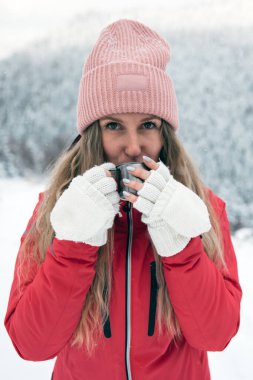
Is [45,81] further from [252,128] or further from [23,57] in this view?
[252,128]

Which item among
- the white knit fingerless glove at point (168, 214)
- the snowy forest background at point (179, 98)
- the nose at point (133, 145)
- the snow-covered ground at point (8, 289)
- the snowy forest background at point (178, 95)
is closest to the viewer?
the white knit fingerless glove at point (168, 214)

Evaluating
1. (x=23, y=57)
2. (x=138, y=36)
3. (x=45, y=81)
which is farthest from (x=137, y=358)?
(x=23, y=57)

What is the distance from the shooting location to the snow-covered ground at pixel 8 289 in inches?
89.3

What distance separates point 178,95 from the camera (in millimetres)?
4828

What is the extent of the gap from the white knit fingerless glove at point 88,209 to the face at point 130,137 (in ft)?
0.49

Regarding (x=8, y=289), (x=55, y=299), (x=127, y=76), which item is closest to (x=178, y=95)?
(x=8, y=289)

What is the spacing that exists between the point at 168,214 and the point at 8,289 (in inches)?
93.2

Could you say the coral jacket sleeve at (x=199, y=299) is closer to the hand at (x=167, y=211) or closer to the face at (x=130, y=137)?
the hand at (x=167, y=211)

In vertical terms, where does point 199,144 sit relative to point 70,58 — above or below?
below

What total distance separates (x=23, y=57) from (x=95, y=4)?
126 cm

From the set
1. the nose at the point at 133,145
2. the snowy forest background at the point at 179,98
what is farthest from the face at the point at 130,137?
the snowy forest background at the point at 179,98

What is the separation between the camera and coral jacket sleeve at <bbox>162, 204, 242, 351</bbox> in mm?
1005

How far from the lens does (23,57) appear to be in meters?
5.20

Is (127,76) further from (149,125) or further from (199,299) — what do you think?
(199,299)
